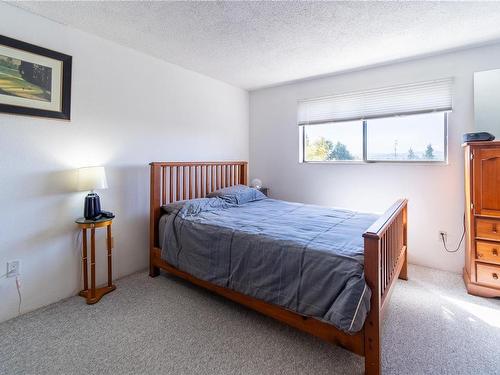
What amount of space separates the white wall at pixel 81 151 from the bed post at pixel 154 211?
22 centimetres

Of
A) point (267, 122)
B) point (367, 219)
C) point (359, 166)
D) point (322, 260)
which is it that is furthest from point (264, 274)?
point (267, 122)

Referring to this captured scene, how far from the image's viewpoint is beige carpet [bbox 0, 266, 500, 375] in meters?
1.54

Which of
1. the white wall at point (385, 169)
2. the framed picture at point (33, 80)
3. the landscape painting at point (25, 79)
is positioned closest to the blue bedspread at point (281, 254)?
the white wall at point (385, 169)

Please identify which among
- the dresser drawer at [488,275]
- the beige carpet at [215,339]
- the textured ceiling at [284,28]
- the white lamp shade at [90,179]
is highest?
the textured ceiling at [284,28]

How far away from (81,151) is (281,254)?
200 cm

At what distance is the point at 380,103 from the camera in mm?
3184

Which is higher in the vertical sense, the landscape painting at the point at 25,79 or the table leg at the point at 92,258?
the landscape painting at the point at 25,79

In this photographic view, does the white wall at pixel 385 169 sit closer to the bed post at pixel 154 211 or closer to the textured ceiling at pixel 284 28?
the textured ceiling at pixel 284 28

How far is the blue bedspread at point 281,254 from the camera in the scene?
57.3 inches

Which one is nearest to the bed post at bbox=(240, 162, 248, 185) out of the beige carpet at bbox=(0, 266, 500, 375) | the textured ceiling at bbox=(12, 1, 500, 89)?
the textured ceiling at bbox=(12, 1, 500, 89)

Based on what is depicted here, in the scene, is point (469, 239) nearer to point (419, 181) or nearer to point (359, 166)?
point (419, 181)

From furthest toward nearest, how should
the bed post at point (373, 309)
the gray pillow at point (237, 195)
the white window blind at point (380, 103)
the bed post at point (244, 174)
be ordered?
the bed post at point (244, 174)
the gray pillow at point (237, 195)
the white window blind at point (380, 103)
the bed post at point (373, 309)

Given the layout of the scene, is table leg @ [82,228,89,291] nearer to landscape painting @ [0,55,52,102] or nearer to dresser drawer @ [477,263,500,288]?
landscape painting @ [0,55,52,102]

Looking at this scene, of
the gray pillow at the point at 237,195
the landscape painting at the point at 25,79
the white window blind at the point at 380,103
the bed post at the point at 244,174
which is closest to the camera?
the landscape painting at the point at 25,79
